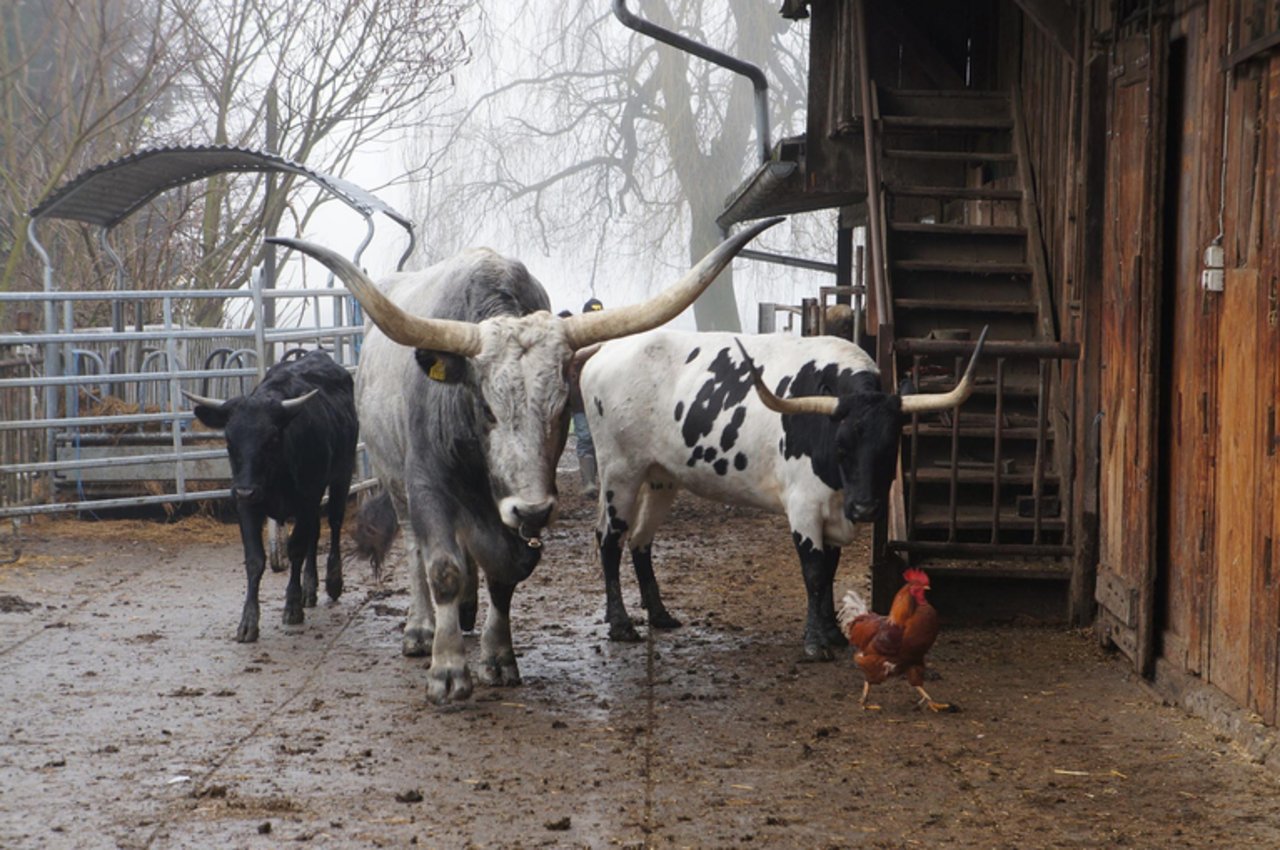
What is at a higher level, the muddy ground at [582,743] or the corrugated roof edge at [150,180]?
the corrugated roof edge at [150,180]

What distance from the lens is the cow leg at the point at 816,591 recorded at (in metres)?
7.30

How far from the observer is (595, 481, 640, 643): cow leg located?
310 inches

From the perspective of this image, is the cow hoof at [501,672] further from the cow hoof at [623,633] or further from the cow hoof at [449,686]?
the cow hoof at [623,633]

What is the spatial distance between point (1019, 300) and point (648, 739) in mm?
4712

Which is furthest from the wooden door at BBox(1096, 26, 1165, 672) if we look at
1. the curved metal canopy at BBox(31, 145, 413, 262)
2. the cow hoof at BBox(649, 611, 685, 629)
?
the curved metal canopy at BBox(31, 145, 413, 262)

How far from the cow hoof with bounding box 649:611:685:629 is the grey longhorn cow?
4.15 feet

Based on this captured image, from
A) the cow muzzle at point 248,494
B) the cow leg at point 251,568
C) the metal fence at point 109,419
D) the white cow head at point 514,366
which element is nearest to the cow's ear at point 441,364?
the white cow head at point 514,366

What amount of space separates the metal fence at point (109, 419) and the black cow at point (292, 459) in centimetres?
226

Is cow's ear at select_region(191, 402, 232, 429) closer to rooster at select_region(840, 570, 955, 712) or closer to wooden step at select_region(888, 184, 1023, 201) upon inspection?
rooster at select_region(840, 570, 955, 712)

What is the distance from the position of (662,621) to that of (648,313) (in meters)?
2.46

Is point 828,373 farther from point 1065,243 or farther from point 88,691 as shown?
point 88,691

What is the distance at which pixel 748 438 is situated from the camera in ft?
25.7

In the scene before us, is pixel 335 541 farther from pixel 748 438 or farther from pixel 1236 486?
pixel 1236 486

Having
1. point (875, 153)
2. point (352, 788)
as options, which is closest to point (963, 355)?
point (875, 153)
